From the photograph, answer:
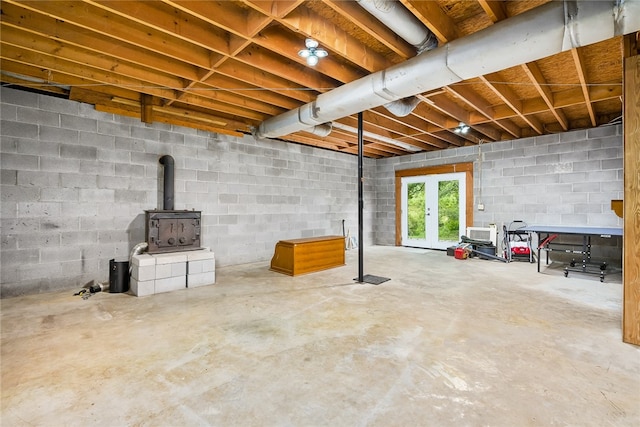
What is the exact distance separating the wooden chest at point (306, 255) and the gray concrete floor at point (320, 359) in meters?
1.03

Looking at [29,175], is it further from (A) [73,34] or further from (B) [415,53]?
(B) [415,53]

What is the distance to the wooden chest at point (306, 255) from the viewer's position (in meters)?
4.74

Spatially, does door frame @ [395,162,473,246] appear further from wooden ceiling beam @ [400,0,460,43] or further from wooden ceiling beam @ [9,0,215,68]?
wooden ceiling beam @ [9,0,215,68]

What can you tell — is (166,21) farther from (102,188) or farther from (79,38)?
(102,188)

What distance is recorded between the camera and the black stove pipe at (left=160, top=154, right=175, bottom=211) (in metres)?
4.61

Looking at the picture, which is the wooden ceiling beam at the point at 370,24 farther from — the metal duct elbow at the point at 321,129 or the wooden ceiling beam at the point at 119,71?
the metal duct elbow at the point at 321,129

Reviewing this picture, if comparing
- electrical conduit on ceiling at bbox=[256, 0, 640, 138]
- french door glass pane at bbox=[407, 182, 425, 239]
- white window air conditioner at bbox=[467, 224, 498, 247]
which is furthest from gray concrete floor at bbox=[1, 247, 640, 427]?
french door glass pane at bbox=[407, 182, 425, 239]

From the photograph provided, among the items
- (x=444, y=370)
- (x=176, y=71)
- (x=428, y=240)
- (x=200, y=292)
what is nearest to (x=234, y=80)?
(x=176, y=71)

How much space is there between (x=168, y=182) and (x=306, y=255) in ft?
8.32

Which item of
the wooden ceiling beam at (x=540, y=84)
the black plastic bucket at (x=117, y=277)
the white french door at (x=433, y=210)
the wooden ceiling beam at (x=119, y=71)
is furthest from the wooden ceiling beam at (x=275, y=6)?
the white french door at (x=433, y=210)

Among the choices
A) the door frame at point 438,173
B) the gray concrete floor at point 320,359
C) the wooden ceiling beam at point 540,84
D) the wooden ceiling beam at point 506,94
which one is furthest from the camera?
the door frame at point 438,173

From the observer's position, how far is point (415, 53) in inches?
116

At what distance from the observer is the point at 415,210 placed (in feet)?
26.2

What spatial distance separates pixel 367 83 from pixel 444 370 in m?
2.82
